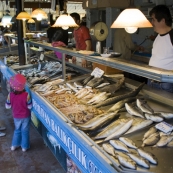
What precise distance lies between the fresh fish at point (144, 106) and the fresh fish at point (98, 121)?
31 centimetres

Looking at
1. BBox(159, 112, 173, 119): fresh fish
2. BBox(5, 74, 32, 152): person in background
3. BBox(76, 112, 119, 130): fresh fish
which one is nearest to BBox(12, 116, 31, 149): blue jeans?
BBox(5, 74, 32, 152): person in background

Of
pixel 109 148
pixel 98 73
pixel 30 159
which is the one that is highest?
pixel 98 73

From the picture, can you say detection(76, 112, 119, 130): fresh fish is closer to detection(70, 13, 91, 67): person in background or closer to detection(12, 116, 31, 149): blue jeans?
detection(12, 116, 31, 149): blue jeans

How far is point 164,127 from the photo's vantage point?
257 centimetres

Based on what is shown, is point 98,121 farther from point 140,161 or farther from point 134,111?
point 140,161

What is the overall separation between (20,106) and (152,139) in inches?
117

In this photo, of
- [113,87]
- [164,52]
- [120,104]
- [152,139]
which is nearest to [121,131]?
[152,139]

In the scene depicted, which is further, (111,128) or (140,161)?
(111,128)

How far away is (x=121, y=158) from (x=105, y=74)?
2.59 m

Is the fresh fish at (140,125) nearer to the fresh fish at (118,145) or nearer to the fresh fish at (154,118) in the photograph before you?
the fresh fish at (154,118)

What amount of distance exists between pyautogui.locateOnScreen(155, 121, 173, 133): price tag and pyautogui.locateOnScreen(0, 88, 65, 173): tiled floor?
7.59 ft

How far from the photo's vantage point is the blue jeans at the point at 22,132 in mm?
4874

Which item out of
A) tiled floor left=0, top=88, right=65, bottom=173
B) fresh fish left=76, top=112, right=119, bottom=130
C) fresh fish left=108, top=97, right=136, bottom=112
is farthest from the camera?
tiled floor left=0, top=88, right=65, bottom=173

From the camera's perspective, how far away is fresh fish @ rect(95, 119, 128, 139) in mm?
2688
